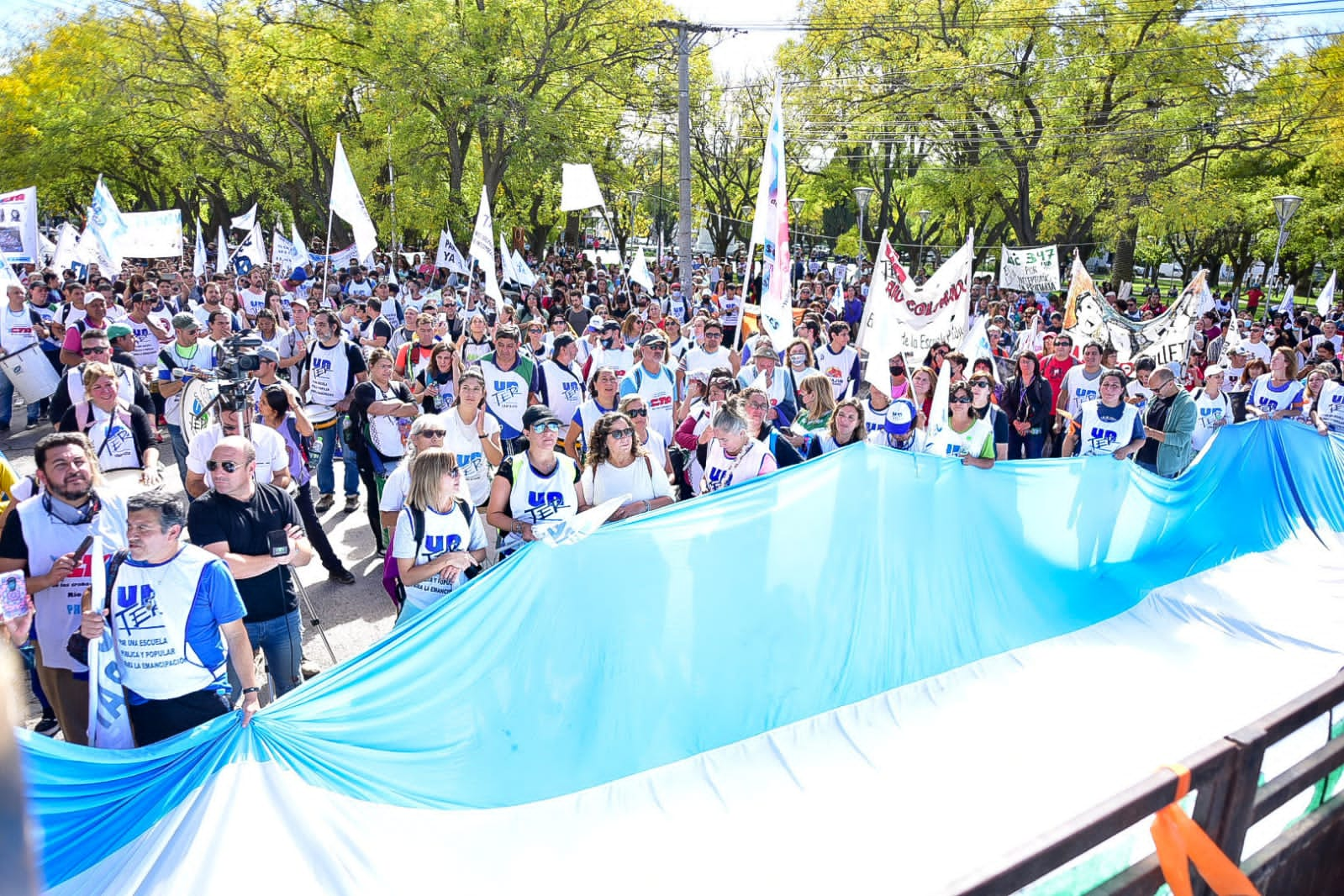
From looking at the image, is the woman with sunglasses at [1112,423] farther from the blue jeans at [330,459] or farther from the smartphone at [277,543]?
the blue jeans at [330,459]

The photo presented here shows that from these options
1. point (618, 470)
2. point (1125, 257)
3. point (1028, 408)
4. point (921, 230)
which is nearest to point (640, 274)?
point (1028, 408)

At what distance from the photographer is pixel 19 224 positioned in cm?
1328

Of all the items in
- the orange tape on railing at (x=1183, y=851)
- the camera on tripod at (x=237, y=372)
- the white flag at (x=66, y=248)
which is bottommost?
the orange tape on railing at (x=1183, y=851)

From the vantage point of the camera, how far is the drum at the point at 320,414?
8336mm

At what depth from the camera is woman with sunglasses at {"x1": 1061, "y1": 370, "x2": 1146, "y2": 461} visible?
25.8 feet

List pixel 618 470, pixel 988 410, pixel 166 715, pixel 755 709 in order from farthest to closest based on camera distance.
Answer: pixel 988 410, pixel 618 470, pixel 755 709, pixel 166 715

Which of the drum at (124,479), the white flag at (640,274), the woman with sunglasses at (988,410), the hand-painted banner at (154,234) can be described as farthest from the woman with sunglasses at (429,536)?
the hand-painted banner at (154,234)

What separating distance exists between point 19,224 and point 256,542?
1188 centimetres

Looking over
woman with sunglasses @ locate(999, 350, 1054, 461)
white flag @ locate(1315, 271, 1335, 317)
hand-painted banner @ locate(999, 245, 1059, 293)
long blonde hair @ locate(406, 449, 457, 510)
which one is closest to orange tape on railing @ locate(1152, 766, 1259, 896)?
long blonde hair @ locate(406, 449, 457, 510)

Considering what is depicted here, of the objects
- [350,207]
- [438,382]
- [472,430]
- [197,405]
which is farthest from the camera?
[350,207]

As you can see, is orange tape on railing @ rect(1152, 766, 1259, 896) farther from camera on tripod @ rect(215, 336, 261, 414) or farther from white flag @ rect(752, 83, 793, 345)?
white flag @ rect(752, 83, 793, 345)

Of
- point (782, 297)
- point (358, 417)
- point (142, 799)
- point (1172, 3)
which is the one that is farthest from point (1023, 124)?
point (142, 799)

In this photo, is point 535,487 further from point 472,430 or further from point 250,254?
point 250,254

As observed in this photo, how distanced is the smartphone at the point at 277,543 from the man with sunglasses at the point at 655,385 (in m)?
3.85
